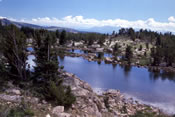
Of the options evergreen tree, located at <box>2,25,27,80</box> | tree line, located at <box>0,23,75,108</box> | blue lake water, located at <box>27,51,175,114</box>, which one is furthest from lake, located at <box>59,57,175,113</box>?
evergreen tree, located at <box>2,25,27,80</box>

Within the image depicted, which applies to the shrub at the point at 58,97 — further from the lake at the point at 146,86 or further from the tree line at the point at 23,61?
the lake at the point at 146,86

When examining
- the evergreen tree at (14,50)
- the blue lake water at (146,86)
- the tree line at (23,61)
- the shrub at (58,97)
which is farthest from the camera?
the blue lake water at (146,86)

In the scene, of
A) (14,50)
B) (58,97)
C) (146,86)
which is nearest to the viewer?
(58,97)

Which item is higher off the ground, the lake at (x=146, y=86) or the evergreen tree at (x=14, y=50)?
the evergreen tree at (x=14, y=50)

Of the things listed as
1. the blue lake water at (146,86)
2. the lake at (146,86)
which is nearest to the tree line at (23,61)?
the blue lake water at (146,86)

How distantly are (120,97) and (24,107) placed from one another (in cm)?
1408

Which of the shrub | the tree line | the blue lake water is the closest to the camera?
the shrub

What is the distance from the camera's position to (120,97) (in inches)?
737

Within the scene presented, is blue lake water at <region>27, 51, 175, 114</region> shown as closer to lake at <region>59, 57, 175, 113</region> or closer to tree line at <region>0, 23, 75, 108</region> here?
lake at <region>59, 57, 175, 113</region>

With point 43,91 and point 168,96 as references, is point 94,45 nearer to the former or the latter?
point 168,96

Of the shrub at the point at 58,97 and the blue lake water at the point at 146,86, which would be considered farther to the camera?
the blue lake water at the point at 146,86

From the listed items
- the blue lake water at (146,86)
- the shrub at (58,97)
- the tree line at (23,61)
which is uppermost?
the tree line at (23,61)

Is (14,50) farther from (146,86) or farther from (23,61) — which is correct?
(146,86)

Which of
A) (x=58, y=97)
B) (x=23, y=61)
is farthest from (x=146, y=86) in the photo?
(x=23, y=61)
